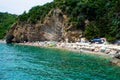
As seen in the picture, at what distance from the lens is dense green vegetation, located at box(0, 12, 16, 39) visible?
154425 millimetres

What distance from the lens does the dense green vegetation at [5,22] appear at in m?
154

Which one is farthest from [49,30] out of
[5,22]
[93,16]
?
[5,22]

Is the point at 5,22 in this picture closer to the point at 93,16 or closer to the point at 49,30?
the point at 49,30

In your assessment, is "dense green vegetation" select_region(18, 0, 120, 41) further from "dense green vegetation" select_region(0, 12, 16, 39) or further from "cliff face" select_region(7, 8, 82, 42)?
"dense green vegetation" select_region(0, 12, 16, 39)

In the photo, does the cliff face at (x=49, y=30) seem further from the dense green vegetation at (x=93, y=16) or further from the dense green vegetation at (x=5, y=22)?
the dense green vegetation at (x=5, y=22)

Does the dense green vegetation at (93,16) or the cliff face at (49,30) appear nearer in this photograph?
the dense green vegetation at (93,16)

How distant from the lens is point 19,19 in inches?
4564

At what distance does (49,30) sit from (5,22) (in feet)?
245

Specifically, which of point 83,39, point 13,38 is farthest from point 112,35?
point 13,38

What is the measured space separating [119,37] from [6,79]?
49321mm

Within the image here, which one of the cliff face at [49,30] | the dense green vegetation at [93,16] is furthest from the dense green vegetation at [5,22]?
the dense green vegetation at [93,16]

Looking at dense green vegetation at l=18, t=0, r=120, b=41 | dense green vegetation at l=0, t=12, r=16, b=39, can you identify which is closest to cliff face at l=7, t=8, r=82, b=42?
dense green vegetation at l=18, t=0, r=120, b=41

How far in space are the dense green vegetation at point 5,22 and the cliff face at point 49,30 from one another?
37230mm

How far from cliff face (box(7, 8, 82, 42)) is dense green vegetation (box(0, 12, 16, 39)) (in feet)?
122
